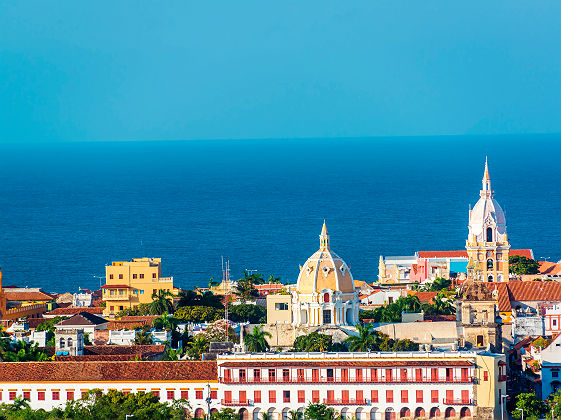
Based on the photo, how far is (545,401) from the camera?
298 ft

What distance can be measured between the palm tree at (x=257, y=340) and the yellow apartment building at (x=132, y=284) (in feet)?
103

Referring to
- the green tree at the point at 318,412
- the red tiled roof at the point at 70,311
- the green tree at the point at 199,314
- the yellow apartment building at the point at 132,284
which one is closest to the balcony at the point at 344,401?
the green tree at the point at 318,412

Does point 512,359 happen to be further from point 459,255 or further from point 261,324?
point 459,255

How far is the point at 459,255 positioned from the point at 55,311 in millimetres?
54151

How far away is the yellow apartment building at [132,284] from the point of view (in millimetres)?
137125

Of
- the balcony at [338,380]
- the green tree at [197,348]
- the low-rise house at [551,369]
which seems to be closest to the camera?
the balcony at [338,380]

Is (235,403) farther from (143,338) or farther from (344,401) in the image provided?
(143,338)

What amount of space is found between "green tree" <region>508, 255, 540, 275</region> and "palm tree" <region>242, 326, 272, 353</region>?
173ft

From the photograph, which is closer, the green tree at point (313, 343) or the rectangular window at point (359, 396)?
the rectangular window at point (359, 396)

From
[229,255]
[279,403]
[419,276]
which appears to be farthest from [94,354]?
[229,255]

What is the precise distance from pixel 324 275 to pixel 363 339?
985 cm

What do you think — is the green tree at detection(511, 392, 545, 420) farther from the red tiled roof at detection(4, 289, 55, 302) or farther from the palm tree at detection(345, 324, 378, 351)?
the red tiled roof at detection(4, 289, 55, 302)

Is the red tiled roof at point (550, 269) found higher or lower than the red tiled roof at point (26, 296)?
higher

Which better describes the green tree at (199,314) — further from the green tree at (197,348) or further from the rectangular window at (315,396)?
the rectangular window at (315,396)
